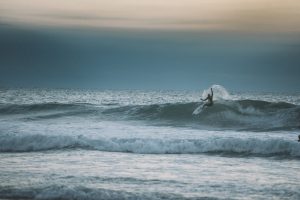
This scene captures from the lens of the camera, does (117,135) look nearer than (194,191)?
No

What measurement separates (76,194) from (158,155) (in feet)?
20.9

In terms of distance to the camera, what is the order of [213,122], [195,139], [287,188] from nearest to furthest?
[287,188] → [195,139] → [213,122]

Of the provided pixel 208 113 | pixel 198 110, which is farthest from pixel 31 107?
pixel 208 113

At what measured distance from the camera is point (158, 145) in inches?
649

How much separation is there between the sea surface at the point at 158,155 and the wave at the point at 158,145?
33mm

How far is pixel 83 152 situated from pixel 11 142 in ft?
11.2

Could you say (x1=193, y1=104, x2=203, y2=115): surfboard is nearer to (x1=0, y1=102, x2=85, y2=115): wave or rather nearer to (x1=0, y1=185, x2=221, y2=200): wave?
(x1=0, y1=102, x2=85, y2=115): wave

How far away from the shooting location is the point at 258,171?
11891 mm

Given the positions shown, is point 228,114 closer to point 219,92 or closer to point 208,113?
point 208,113

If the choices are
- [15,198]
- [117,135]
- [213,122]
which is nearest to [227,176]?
[15,198]

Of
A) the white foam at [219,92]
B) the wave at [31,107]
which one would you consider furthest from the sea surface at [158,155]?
the white foam at [219,92]

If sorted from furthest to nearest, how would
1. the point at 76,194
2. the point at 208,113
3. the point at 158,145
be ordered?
1. the point at 208,113
2. the point at 158,145
3. the point at 76,194

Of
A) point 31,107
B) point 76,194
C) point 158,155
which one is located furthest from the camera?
point 31,107

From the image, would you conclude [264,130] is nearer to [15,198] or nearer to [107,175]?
[107,175]
